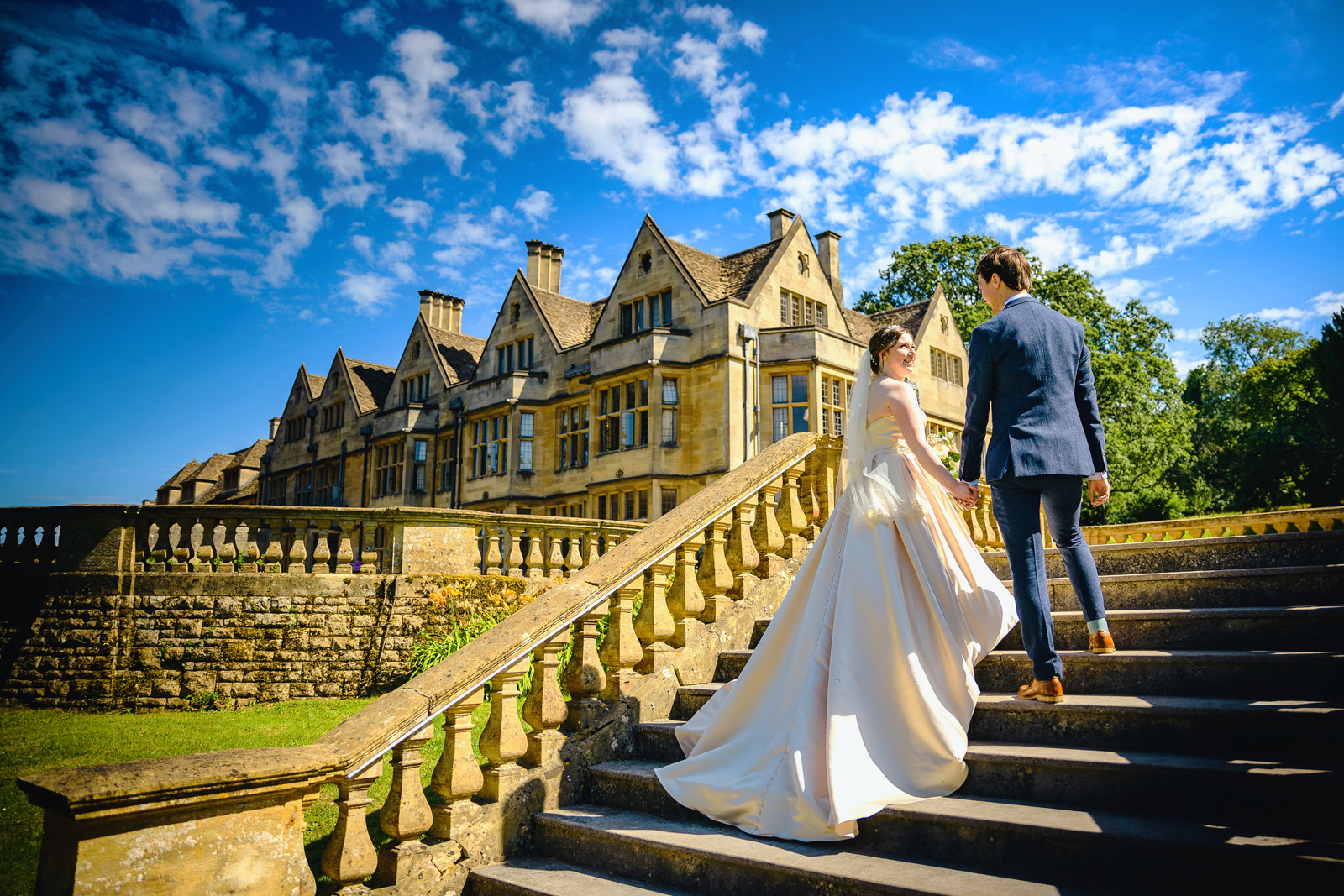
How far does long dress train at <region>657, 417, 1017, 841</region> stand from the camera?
3215 millimetres

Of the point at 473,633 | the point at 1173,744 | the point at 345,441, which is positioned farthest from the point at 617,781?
the point at 345,441

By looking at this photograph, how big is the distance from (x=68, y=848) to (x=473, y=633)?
27.1 feet

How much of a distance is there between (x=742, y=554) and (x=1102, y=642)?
2343 mm

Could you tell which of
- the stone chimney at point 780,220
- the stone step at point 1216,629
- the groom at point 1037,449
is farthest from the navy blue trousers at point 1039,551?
the stone chimney at point 780,220

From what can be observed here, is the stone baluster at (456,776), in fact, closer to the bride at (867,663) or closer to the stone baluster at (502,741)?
the stone baluster at (502,741)

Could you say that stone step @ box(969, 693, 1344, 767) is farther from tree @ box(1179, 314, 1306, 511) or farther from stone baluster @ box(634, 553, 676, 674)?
tree @ box(1179, 314, 1306, 511)

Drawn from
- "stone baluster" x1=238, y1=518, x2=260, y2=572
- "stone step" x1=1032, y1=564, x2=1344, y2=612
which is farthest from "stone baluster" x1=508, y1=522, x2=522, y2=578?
"stone step" x1=1032, y1=564, x2=1344, y2=612

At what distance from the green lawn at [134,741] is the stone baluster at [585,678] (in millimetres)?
1526

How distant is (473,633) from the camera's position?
10.7m

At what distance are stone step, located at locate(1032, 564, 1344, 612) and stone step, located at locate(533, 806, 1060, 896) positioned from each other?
2309 mm

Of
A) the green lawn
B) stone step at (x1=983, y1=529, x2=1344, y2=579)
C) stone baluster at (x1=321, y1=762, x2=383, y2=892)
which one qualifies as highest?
stone step at (x1=983, y1=529, x2=1344, y2=579)

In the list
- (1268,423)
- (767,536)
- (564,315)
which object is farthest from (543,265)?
(1268,423)

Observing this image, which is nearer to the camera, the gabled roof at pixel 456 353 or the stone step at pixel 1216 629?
the stone step at pixel 1216 629

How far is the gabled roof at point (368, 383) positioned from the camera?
3753cm
